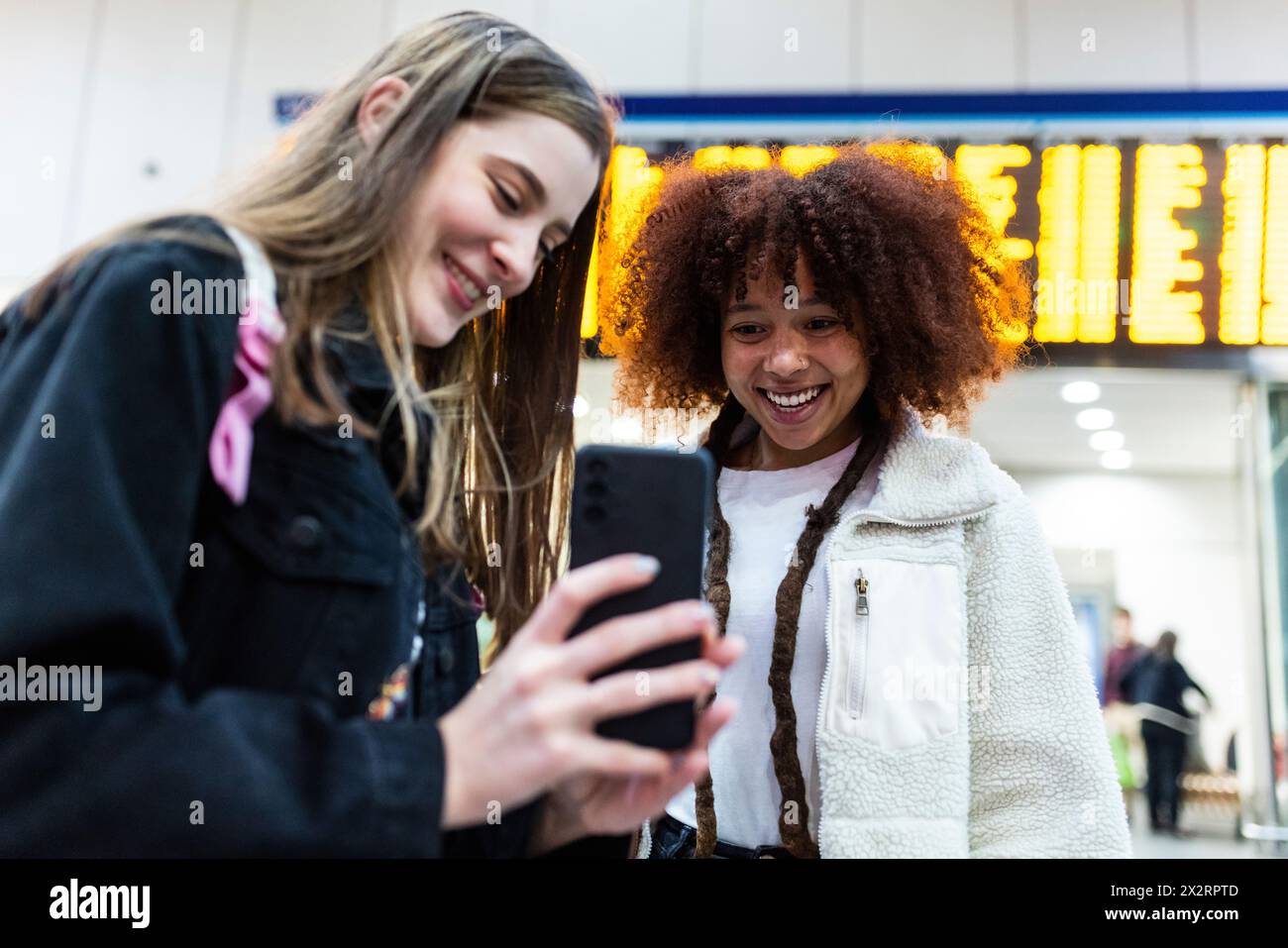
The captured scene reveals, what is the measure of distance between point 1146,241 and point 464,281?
9.13 ft

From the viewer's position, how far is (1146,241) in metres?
2.96

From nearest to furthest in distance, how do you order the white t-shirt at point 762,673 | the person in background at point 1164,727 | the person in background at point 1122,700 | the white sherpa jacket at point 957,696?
the white sherpa jacket at point 957,696
the white t-shirt at point 762,673
the person in background at point 1164,727
the person in background at point 1122,700

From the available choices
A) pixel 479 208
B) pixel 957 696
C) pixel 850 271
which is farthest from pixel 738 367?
pixel 479 208

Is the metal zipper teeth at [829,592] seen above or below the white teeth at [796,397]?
below

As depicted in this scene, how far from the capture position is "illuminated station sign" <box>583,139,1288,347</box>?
2.95 metres

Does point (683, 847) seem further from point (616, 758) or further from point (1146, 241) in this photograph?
point (1146, 241)

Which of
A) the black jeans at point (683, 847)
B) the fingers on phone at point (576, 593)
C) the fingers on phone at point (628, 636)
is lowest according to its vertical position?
the black jeans at point (683, 847)

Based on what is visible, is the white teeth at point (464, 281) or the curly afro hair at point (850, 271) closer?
the white teeth at point (464, 281)

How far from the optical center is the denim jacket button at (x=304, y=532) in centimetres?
65

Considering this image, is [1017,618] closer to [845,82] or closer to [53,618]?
[53,618]

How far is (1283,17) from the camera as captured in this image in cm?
407

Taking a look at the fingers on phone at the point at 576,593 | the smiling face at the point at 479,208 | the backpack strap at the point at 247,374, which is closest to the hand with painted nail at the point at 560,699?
the fingers on phone at the point at 576,593

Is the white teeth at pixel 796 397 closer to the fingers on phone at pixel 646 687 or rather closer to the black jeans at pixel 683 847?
the black jeans at pixel 683 847

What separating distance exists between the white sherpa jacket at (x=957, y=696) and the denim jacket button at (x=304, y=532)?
73cm
